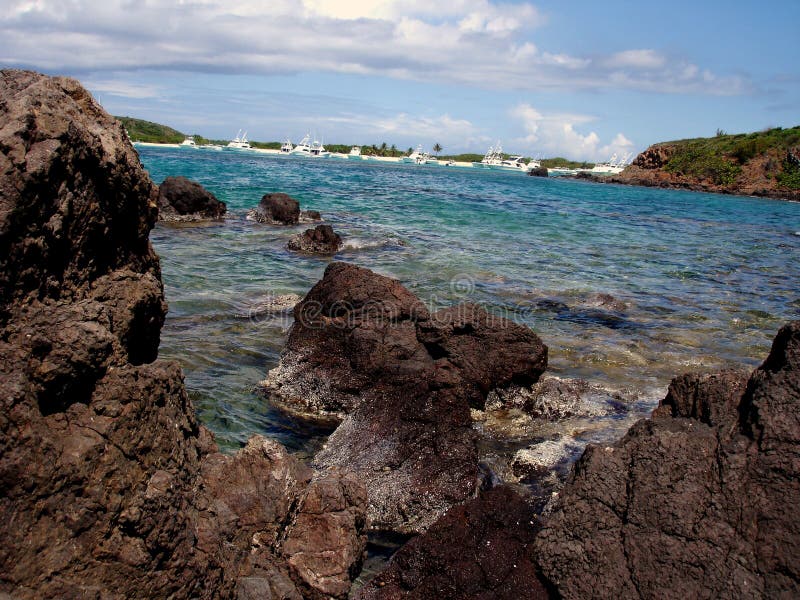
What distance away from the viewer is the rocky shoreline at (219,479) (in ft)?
8.84

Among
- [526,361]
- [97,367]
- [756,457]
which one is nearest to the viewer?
[97,367]

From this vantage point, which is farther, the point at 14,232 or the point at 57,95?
the point at 57,95

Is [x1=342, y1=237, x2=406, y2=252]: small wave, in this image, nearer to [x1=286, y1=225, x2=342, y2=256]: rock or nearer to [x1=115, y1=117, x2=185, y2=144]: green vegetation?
[x1=286, y1=225, x2=342, y2=256]: rock

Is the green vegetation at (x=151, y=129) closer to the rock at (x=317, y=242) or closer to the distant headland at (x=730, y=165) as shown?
the distant headland at (x=730, y=165)

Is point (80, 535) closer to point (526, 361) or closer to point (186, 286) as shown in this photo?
point (526, 361)

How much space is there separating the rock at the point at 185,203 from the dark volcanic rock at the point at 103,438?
18.7m

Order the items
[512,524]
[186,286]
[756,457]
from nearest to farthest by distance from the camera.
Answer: [756,457] < [512,524] < [186,286]

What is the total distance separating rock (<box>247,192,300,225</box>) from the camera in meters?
22.2

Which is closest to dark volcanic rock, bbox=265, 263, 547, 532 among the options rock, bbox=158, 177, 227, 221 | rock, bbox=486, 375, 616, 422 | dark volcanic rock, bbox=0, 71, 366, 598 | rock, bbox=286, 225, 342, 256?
rock, bbox=486, 375, 616, 422

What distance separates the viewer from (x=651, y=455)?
3877mm

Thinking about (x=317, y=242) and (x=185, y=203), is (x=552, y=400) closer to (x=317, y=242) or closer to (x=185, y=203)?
(x=317, y=242)

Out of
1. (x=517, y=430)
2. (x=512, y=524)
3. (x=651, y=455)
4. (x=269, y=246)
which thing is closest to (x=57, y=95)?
(x=512, y=524)

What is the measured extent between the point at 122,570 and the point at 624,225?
31389mm

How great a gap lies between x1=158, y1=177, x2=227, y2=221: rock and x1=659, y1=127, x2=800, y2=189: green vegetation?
226ft
